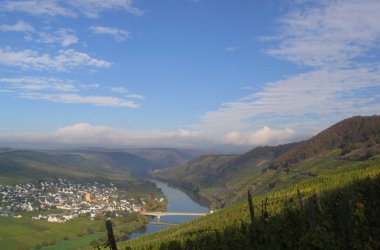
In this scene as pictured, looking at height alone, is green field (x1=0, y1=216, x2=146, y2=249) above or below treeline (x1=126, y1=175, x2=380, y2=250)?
below

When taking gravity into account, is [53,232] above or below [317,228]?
below

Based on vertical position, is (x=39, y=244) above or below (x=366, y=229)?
below

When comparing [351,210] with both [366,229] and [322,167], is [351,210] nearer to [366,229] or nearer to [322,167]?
[366,229]

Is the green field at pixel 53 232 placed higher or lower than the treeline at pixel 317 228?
lower

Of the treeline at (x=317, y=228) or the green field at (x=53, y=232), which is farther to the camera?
the green field at (x=53, y=232)

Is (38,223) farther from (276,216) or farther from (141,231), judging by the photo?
(276,216)

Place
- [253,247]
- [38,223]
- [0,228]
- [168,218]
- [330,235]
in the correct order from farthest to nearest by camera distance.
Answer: [168,218], [38,223], [0,228], [253,247], [330,235]

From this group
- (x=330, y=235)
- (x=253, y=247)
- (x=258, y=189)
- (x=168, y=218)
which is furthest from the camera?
(x=258, y=189)

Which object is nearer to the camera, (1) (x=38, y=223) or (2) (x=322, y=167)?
(1) (x=38, y=223)

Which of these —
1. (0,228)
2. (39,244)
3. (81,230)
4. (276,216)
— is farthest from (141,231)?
(276,216)

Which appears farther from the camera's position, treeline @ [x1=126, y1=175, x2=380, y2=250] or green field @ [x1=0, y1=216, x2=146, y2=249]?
green field @ [x1=0, y1=216, x2=146, y2=249]

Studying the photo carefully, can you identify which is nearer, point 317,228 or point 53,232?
point 317,228
